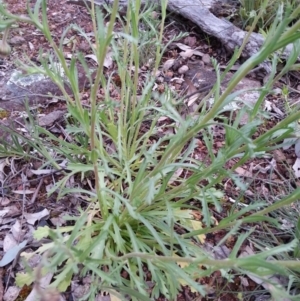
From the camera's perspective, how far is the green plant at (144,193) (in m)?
0.86

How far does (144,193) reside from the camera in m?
1.32

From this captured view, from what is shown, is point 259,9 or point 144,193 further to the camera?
point 259,9

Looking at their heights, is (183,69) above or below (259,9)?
below

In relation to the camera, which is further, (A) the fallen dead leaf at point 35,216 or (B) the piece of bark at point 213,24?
(B) the piece of bark at point 213,24

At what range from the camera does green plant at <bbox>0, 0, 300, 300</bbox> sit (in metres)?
0.86

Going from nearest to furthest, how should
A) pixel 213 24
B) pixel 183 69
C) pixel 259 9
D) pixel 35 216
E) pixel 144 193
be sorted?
pixel 144 193 → pixel 35 216 → pixel 183 69 → pixel 213 24 → pixel 259 9

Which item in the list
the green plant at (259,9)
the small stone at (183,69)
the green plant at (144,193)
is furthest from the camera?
the green plant at (259,9)

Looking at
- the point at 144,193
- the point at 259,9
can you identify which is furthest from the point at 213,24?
the point at 144,193

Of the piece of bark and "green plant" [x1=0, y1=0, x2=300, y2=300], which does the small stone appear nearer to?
the piece of bark

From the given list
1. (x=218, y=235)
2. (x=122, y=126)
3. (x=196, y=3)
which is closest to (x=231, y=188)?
(x=218, y=235)

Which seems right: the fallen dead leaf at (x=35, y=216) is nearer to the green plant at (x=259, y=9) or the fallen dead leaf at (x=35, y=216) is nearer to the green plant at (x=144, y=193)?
the green plant at (x=144, y=193)

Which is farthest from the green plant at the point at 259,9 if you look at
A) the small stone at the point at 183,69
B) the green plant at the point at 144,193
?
the green plant at the point at 144,193

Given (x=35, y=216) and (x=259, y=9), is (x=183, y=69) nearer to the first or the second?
(x=259, y=9)

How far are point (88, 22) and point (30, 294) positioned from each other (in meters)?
1.62
